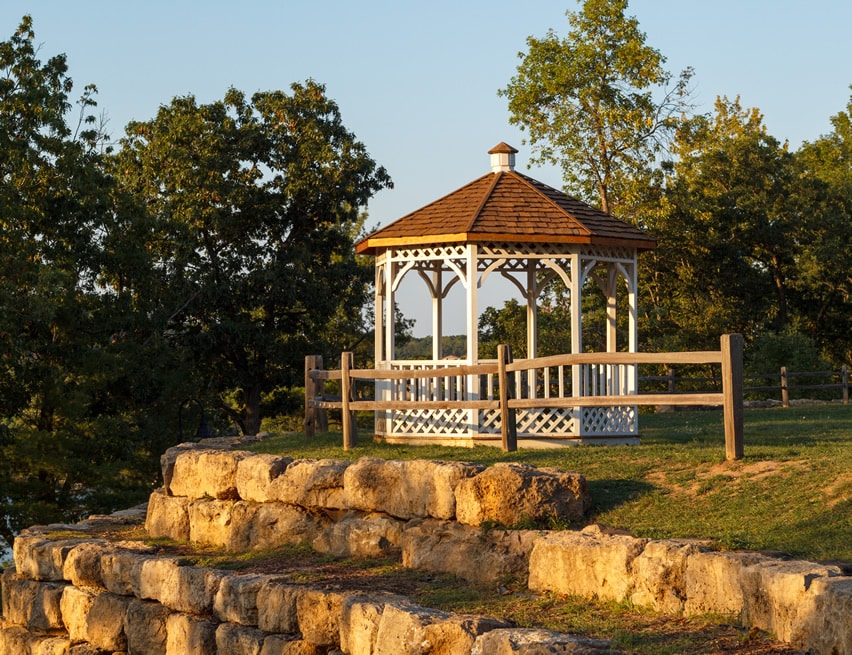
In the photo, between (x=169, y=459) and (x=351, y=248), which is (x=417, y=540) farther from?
(x=351, y=248)

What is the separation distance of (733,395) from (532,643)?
5.03 meters

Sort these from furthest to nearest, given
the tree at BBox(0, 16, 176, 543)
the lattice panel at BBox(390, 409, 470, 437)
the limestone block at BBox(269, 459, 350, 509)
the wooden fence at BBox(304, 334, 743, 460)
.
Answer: the tree at BBox(0, 16, 176, 543) → the lattice panel at BBox(390, 409, 470, 437) → the limestone block at BBox(269, 459, 350, 509) → the wooden fence at BBox(304, 334, 743, 460)

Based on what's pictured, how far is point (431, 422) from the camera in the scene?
16.9m

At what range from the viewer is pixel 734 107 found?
51.9m

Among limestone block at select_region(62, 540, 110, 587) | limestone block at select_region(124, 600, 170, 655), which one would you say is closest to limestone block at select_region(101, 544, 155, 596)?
limestone block at select_region(62, 540, 110, 587)

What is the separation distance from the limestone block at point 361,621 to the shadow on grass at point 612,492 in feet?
7.62

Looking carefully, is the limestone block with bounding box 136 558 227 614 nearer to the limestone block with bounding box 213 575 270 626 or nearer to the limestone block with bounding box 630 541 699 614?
the limestone block with bounding box 213 575 270 626

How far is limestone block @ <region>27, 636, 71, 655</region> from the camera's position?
13328 mm

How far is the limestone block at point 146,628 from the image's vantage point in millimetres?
Answer: 12125

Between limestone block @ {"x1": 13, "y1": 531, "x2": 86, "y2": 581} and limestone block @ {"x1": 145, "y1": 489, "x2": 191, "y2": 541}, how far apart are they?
3.17 feet

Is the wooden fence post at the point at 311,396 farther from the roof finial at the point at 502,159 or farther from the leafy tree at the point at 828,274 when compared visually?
the leafy tree at the point at 828,274

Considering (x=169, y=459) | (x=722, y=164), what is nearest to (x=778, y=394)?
(x=722, y=164)

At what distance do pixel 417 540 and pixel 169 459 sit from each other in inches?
218

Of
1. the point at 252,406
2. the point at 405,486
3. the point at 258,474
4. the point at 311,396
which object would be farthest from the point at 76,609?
the point at 252,406
